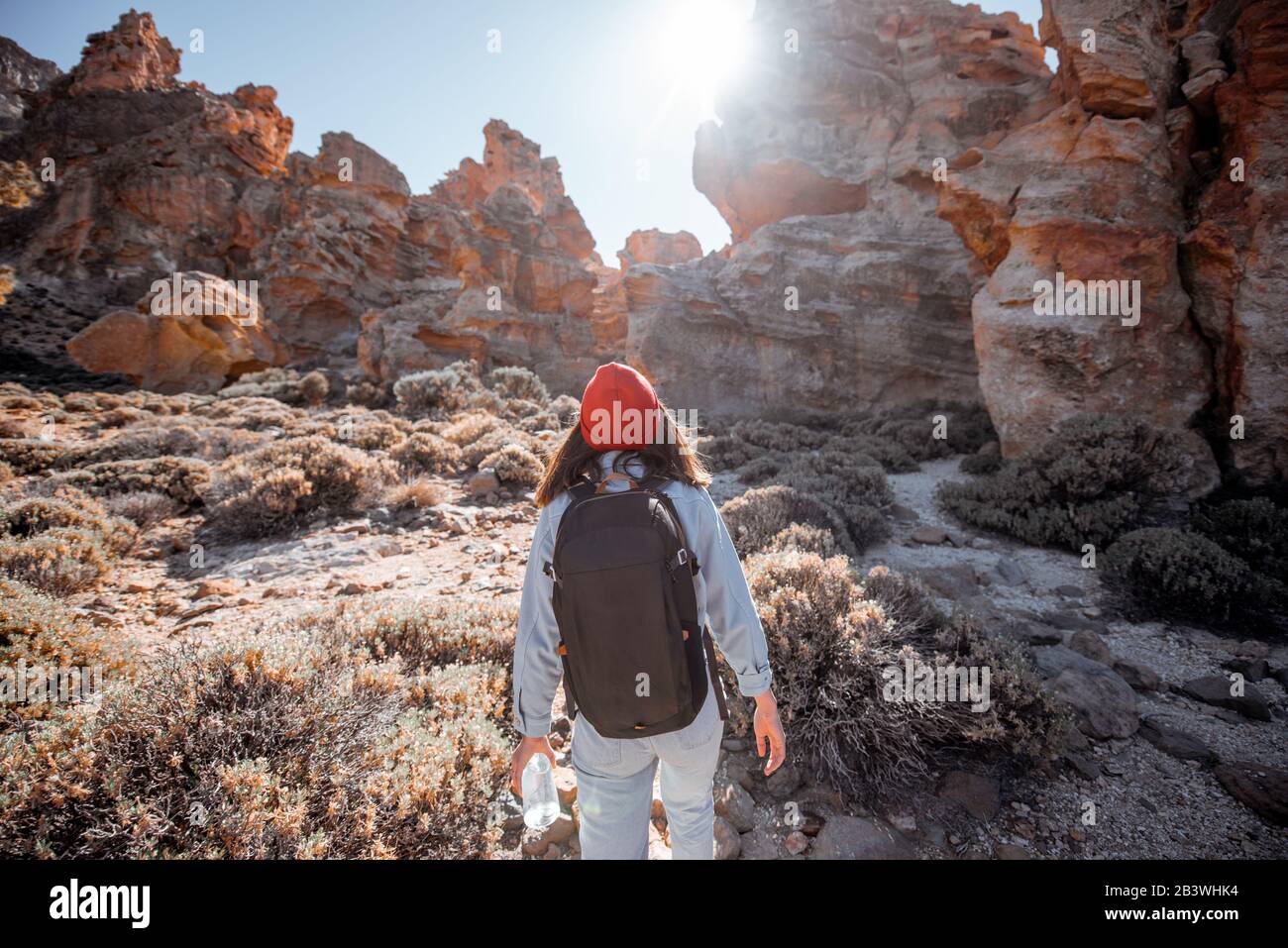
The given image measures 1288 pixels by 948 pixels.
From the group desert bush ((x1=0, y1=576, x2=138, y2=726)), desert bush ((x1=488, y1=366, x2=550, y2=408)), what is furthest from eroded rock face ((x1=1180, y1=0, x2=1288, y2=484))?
desert bush ((x1=488, y1=366, x2=550, y2=408))

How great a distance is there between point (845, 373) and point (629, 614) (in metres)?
15.3

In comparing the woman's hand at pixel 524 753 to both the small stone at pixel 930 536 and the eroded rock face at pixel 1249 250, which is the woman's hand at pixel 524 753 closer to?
the small stone at pixel 930 536

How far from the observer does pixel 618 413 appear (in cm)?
162

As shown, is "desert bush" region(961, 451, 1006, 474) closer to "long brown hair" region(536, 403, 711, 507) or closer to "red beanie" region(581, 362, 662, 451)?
"long brown hair" region(536, 403, 711, 507)

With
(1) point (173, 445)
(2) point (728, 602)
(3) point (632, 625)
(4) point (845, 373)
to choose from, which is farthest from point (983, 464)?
(1) point (173, 445)

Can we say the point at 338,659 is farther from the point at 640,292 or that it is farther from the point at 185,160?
the point at 185,160

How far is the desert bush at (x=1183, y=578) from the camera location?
400cm

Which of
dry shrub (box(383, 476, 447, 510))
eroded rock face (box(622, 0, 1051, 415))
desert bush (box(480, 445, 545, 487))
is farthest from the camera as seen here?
eroded rock face (box(622, 0, 1051, 415))

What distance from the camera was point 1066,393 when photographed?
778cm

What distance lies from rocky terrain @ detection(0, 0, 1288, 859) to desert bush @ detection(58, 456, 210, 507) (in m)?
0.05

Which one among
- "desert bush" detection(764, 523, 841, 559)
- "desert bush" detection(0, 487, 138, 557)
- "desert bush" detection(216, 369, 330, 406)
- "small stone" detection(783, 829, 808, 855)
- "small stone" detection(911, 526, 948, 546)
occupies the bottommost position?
"small stone" detection(783, 829, 808, 855)

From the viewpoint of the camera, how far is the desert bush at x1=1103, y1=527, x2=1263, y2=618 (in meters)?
4.00

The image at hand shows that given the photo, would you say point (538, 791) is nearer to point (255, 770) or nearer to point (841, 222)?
point (255, 770)
